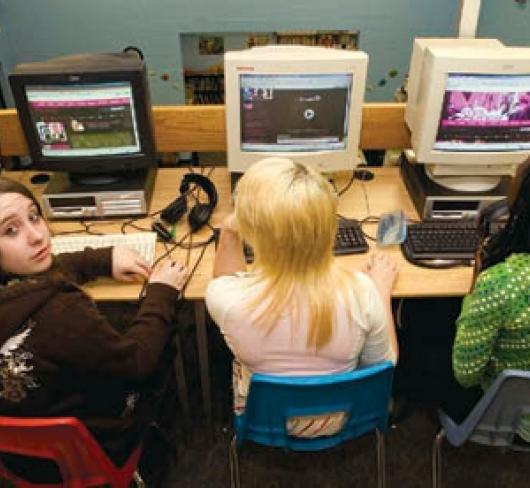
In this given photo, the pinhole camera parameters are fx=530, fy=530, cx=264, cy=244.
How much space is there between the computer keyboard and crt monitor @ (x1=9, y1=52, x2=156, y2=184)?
0.24 m

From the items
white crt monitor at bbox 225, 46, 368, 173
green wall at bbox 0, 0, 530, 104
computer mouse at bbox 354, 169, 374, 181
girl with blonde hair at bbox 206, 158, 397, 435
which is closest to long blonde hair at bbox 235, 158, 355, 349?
girl with blonde hair at bbox 206, 158, 397, 435

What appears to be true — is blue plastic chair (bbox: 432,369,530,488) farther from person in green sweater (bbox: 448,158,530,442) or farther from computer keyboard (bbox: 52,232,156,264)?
computer keyboard (bbox: 52,232,156,264)

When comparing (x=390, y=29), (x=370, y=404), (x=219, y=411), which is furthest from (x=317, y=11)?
(x=370, y=404)

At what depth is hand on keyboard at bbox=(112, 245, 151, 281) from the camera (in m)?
1.58

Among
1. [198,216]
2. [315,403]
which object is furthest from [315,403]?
[198,216]

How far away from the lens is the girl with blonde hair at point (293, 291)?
3.47 feet

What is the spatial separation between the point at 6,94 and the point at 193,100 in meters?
1.18

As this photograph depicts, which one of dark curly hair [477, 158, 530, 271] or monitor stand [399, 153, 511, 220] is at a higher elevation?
dark curly hair [477, 158, 530, 271]

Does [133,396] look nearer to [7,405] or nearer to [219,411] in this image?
[7,405]

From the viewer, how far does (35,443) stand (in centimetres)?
109

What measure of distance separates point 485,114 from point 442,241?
1.38 feet

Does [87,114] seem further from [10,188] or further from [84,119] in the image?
[10,188]

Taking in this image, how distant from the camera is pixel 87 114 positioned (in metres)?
1.69

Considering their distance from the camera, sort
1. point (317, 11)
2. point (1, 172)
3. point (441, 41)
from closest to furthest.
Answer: point (441, 41)
point (1, 172)
point (317, 11)
